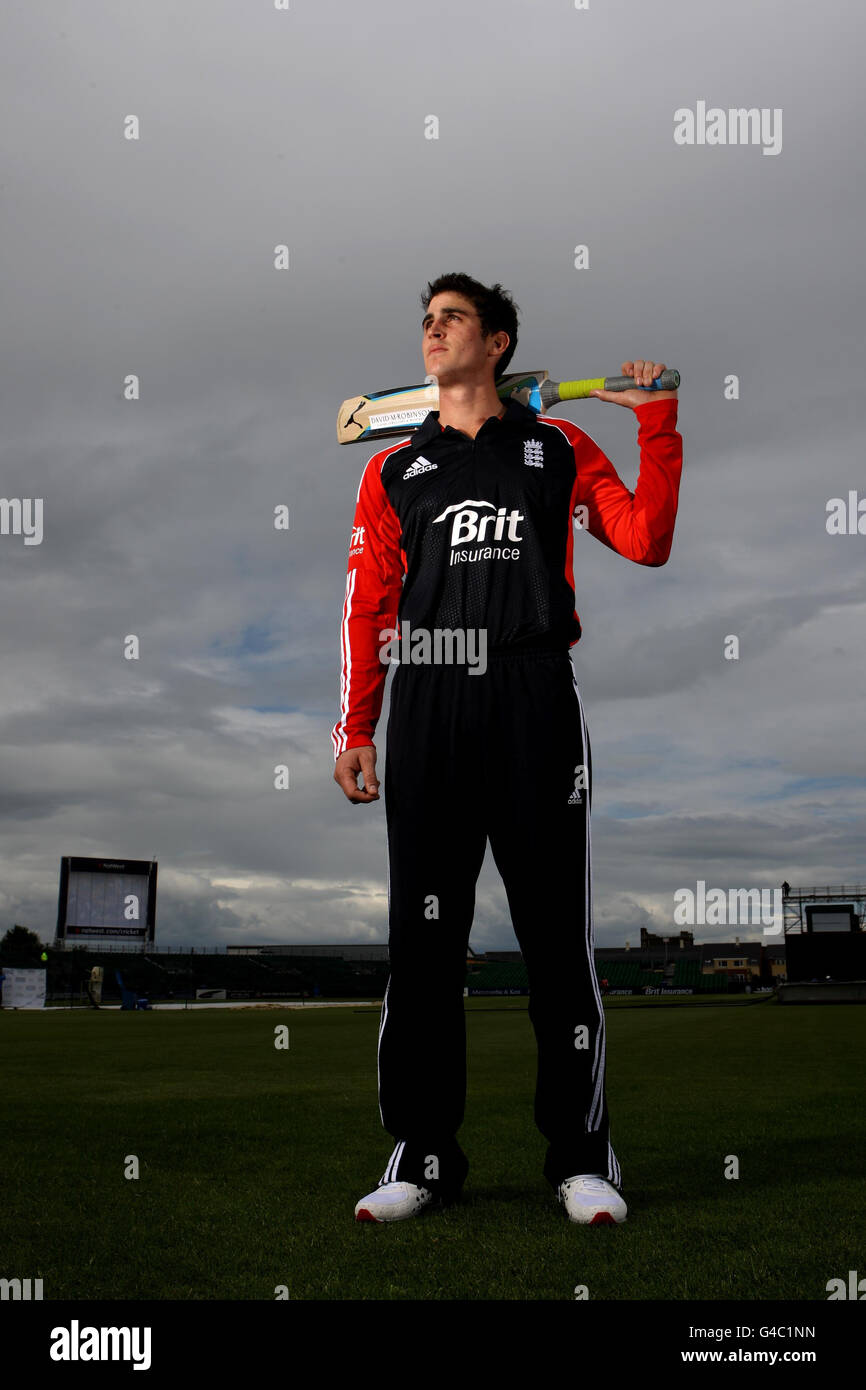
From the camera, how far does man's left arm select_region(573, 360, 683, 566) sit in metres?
3.21


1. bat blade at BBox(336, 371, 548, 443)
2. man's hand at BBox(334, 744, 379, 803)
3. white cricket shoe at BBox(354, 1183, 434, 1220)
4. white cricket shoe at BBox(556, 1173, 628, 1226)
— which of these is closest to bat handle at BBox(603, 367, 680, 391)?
bat blade at BBox(336, 371, 548, 443)

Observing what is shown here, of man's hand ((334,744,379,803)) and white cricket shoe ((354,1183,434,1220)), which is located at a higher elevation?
man's hand ((334,744,379,803))

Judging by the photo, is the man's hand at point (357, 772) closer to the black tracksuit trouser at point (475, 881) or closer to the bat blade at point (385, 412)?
the black tracksuit trouser at point (475, 881)

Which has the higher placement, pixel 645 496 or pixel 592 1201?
pixel 645 496

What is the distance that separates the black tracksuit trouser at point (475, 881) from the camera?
3.09 m

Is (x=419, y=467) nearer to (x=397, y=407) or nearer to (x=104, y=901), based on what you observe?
(x=397, y=407)

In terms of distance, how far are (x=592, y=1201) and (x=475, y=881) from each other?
3.08 feet

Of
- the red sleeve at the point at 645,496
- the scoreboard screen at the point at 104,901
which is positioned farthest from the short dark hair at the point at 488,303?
the scoreboard screen at the point at 104,901

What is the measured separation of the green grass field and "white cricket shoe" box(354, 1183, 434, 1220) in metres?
0.06

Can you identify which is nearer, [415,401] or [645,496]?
[645,496]

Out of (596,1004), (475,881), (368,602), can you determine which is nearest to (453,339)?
(368,602)

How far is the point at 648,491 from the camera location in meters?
3.25

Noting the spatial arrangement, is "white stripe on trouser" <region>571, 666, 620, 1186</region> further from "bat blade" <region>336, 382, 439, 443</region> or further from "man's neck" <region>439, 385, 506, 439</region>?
"bat blade" <region>336, 382, 439, 443</region>
